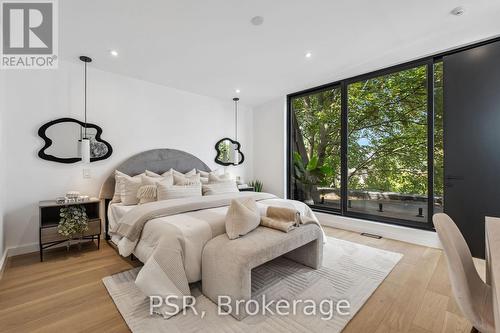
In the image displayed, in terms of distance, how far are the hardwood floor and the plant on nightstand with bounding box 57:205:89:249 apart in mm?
313

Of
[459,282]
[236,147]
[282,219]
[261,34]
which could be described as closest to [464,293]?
[459,282]

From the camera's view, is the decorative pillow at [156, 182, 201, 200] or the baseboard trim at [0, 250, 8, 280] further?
the decorative pillow at [156, 182, 201, 200]

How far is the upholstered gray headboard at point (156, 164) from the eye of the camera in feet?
11.4

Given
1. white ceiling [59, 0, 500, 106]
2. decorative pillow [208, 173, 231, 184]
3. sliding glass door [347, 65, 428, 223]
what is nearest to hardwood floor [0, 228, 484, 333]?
sliding glass door [347, 65, 428, 223]

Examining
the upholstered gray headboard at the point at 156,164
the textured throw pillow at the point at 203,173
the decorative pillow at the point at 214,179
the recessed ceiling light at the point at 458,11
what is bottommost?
the decorative pillow at the point at 214,179

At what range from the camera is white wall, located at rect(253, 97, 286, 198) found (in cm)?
509

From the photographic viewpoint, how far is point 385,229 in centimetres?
360

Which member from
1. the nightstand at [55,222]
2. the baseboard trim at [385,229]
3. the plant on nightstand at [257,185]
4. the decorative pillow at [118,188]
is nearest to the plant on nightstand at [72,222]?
the nightstand at [55,222]

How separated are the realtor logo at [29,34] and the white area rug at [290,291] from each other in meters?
2.77

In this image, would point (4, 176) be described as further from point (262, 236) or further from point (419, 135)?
point (419, 135)

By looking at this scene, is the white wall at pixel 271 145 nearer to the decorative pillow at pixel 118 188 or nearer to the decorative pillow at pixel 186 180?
the decorative pillow at pixel 186 180

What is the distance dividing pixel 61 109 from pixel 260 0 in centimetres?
306

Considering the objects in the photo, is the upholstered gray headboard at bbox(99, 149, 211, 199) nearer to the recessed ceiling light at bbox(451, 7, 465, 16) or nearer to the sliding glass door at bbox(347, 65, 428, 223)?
the sliding glass door at bbox(347, 65, 428, 223)

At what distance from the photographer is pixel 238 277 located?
5.63 feet
